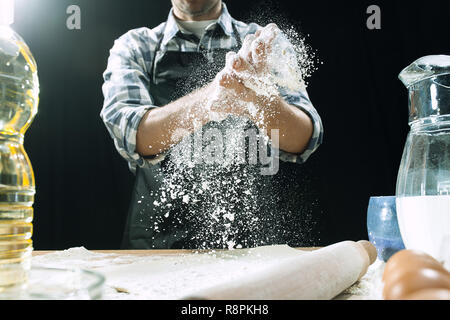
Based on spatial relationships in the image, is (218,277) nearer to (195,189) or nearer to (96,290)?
(96,290)

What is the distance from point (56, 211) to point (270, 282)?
3.86ft

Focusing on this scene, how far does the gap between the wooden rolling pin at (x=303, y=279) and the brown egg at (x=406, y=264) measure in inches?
2.6

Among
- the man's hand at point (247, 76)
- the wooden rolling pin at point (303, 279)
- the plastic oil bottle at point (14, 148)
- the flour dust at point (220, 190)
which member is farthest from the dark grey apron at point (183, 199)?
the wooden rolling pin at point (303, 279)

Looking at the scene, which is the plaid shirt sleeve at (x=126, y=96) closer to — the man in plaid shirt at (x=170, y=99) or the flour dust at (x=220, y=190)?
the man in plaid shirt at (x=170, y=99)

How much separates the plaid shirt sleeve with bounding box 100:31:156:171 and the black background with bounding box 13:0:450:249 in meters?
0.09

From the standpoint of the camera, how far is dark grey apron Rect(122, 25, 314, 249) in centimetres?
124

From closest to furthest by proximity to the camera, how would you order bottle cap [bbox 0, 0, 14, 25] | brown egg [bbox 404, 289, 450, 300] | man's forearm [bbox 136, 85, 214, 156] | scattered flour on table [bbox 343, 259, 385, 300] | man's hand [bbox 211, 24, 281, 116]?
brown egg [bbox 404, 289, 450, 300] < scattered flour on table [bbox 343, 259, 385, 300] < bottle cap [bbox 0, 0, 14, 25] < man's hand [bbox 211, 24, 281, 116] < man's forearm [bbox 136, 85, 214, 156]

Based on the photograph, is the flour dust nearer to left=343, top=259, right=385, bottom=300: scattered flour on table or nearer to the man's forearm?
the man's forearm

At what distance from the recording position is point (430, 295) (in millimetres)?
284

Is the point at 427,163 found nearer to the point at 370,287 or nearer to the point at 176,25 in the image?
the point at 370,287

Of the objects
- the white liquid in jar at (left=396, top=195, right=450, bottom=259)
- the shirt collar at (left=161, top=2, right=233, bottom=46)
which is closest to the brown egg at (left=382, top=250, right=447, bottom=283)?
the white liquid in jar at (left=396, top=195, right=450, bottom=259)

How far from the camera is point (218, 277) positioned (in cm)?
52

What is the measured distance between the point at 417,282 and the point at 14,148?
1.90ft
